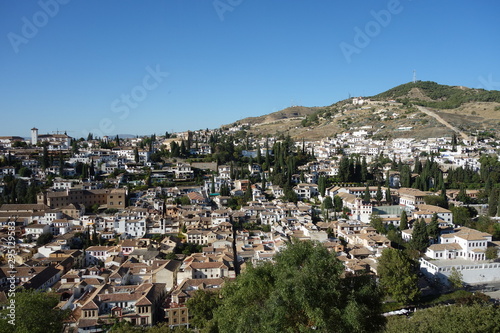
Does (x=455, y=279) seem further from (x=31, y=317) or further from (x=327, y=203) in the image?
(x=31, y=317)

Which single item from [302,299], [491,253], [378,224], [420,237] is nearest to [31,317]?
[302,299]

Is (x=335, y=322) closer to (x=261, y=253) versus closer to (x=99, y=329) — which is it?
(x=99, y=329)

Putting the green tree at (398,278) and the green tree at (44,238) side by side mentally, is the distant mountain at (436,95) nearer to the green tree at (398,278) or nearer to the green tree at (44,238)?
the green tree at (398,278)

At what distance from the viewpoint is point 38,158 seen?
35750 mm

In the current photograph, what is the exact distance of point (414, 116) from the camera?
59.9m

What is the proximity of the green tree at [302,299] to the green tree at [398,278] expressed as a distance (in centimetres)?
683

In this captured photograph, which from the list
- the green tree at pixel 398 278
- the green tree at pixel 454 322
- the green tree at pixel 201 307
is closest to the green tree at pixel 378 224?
the green tree at pixel 398 278

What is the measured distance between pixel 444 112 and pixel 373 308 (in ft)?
196

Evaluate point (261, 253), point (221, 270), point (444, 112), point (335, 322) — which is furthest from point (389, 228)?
point (444, 112)

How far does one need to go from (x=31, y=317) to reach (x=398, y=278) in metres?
13.6

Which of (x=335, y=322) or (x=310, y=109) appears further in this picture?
(x=310, y=109)

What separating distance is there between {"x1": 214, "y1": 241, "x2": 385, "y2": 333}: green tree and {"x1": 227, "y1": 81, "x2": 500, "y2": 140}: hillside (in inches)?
1799

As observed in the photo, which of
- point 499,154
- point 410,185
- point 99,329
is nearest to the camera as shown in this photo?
point 99,329

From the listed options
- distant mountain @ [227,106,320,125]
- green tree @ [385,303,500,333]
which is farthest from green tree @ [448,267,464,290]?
distant mountain @ [227,106,320,125]
